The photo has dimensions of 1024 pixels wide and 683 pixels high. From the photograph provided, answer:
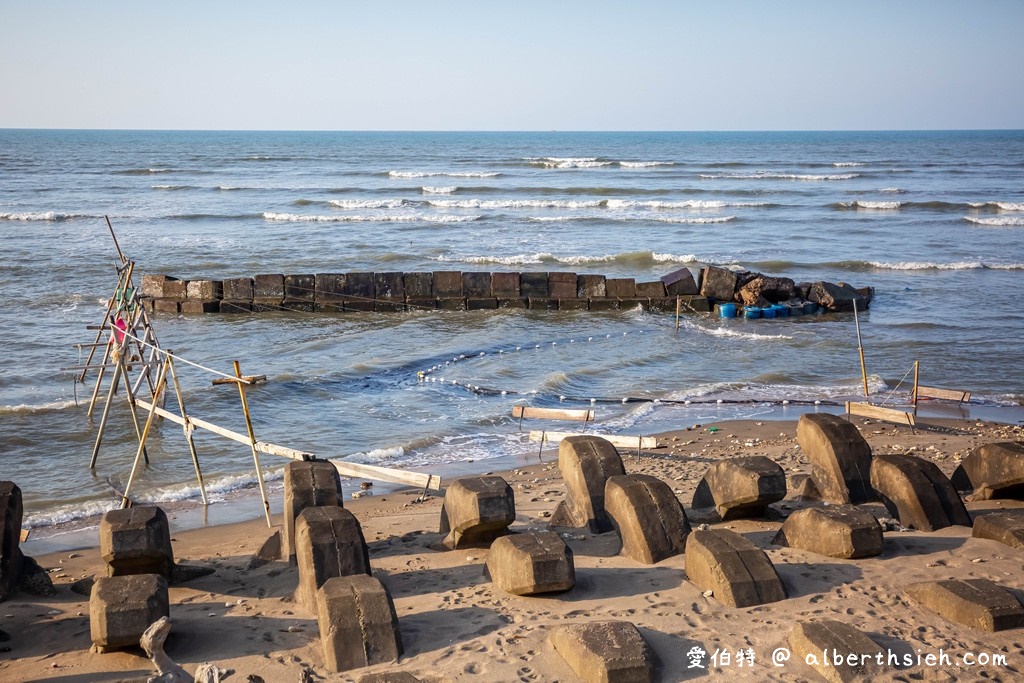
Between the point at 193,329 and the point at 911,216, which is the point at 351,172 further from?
the point at 193,329

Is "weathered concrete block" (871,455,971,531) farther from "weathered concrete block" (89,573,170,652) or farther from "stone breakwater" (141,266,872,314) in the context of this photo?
"stone breakwater" (141,266,872,314)

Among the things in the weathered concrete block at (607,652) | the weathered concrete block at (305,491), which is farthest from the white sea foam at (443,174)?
the weathered concrete block at (607,652)

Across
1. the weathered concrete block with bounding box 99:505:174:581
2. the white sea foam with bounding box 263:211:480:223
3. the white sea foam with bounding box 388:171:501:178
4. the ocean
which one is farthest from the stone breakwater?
the white sea foam with bounding box 388:171:501:178

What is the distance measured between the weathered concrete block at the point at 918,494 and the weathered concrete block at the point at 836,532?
27.8 inches

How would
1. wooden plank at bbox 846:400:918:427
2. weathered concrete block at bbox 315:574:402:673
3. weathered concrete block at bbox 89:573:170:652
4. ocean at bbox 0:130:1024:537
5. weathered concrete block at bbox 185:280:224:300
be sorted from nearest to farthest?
weathered concrete block at bbox 315:574:402:673, weathered concrete block at bbox 89:573:170:652, wooden plank at bbox 846:400:918:427, ocean at bbox 0:130:1024:537, weathered concrete block at bbox 185:280:224:300

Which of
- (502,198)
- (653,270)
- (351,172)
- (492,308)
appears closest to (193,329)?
(492,308)

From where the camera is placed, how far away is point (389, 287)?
67.1ft

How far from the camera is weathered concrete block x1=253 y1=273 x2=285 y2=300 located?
Result: 20.1m

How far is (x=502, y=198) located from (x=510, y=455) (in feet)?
115

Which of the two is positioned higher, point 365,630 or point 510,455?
point 365,630

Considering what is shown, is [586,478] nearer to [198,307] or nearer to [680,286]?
[680,286]

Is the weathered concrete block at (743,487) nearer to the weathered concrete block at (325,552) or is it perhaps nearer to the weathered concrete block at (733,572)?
the weathered concrete block at (733,572)

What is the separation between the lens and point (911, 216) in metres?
36.9

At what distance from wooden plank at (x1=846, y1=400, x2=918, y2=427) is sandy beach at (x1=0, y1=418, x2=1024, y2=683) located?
3535mm
